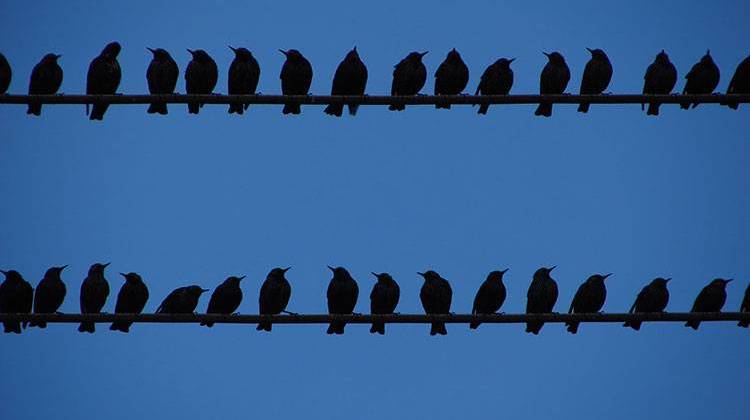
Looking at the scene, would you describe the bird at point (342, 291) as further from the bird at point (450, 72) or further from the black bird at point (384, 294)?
the bird at point (450, 72)

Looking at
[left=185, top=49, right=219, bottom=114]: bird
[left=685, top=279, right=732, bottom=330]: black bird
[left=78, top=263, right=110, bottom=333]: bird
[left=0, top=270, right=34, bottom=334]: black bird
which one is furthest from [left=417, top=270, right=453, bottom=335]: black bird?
[left=0, top=270, right=34, bottom=334]: black bird

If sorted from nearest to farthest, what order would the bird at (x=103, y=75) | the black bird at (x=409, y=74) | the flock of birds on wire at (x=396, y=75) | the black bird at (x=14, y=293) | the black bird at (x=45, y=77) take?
the black bird at (x=14, y=293) < the bird at (x=103, y=75) < the black bird at (x=45, y=77) < the flock of birds on wire at (x=396, y=75) < the black bird at (x=409, y=74)

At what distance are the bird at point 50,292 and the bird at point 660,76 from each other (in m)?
6.31

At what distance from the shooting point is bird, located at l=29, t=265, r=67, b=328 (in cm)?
1625

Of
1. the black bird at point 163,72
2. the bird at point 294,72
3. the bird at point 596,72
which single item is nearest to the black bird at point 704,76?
the bird at point 596,72

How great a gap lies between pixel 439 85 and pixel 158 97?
16.6 ft

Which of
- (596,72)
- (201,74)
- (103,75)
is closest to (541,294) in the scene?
(596,72)

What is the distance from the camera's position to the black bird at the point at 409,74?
16.9m

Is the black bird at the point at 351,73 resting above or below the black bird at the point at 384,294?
above

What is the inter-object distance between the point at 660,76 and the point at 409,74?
263 cm

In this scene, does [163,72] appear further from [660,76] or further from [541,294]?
[660,76]

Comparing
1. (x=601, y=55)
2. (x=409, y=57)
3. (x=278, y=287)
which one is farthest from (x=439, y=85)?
(x=278, y=287)

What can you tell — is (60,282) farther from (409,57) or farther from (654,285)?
(654,285)

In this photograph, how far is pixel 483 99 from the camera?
13.1 meters
